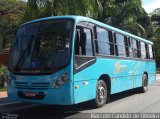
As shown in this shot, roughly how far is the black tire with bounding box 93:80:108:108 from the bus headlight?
1980 millimetres

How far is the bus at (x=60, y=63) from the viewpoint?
9453 millimetres

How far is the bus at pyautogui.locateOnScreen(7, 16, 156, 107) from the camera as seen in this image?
9.45m

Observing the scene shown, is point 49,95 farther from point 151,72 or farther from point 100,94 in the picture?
point 151,72

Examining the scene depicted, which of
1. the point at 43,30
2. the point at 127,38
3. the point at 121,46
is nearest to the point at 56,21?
the point at 43,30

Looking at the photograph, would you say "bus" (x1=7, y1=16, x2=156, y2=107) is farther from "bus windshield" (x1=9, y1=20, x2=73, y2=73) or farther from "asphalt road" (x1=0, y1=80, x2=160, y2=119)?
"asphalt road" (x1=0, y1=80, x2=160, y2=119)

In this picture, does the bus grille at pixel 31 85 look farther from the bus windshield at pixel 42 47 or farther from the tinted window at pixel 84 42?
the tinted window at pixel 84 42

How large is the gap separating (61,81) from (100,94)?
2384 millimetres

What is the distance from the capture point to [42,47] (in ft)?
32.7

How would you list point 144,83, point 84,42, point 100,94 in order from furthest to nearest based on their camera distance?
1. point 144,83
2. point 100,94
3. point 84,42

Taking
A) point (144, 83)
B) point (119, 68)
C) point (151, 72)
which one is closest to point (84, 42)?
point (119, 68)

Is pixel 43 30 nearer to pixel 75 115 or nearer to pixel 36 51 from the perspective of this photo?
pixel 36 51

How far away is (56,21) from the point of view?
10234mm

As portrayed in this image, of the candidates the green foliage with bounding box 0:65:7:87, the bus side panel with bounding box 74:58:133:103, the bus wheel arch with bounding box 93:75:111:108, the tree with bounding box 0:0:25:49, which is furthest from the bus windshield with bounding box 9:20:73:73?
the tree with bounding box 0:0:25:49

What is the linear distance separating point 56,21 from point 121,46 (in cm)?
427
